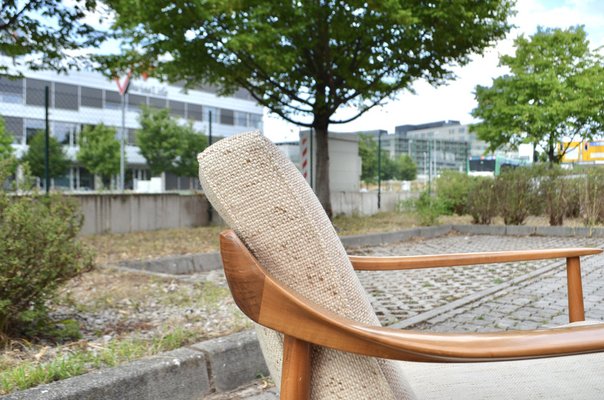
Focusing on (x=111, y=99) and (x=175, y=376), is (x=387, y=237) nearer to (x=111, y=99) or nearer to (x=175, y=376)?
(x=175, y=376)

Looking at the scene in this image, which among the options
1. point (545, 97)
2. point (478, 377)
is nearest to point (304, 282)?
point (478, 377)

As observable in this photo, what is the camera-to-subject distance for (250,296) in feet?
4.18

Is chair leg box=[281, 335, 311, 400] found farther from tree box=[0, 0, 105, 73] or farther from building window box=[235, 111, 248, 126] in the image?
building window box=[235, 111, 248, 126]

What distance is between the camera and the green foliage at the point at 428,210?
12414 millimetres

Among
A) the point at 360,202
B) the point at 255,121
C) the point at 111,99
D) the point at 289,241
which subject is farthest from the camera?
the point at 255,121

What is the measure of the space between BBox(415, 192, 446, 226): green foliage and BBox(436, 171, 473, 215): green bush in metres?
0.56

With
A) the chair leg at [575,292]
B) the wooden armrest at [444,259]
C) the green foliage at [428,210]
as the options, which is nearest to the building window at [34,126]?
the green foliage at [428,210]

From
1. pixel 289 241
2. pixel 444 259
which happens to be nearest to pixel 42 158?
pixel 444 259

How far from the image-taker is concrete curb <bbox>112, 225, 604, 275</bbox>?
6.73 m

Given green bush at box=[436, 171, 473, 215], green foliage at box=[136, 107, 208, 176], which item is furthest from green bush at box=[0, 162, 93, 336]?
green foliage at box=[136, 107, 208, 176]

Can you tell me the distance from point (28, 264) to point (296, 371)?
8.36ft

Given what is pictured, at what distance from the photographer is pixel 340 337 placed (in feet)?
3.96

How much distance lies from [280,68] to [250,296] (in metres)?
8.76

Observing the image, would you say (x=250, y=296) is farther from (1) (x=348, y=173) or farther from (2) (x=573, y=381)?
(1) (x=348, y=173)
